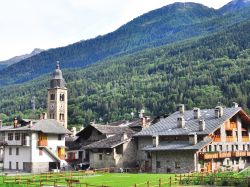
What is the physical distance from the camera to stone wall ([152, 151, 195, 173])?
2645 inches

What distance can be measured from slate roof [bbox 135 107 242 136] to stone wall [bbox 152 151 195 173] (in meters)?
3.47

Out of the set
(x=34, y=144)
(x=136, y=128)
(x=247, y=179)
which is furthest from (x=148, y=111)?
(x=247, y=179)

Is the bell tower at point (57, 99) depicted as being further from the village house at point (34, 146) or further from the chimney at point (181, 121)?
the chimney at point (181, 121)

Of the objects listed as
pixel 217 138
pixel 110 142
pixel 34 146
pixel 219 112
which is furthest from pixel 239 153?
pixel 34 146

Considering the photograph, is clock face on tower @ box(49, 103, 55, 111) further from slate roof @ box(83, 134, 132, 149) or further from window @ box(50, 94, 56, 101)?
slate roof @ box(83, 134, 132, 149)

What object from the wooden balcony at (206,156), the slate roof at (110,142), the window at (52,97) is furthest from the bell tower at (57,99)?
the wooden balcony at (206,156)

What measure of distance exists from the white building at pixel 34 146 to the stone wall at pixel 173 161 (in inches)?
710

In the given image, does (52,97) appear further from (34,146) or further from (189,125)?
(189,125)

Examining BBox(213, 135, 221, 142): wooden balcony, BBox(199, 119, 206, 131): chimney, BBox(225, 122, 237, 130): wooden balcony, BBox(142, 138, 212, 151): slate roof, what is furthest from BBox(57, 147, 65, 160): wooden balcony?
BBox(225, 122, 237, 130): wooden balcony

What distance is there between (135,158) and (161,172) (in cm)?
829

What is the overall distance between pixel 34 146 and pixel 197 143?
86.7 ft

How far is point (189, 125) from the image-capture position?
73.4 m

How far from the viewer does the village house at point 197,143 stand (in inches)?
2662

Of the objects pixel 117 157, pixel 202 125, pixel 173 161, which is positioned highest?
pixel 202 125
